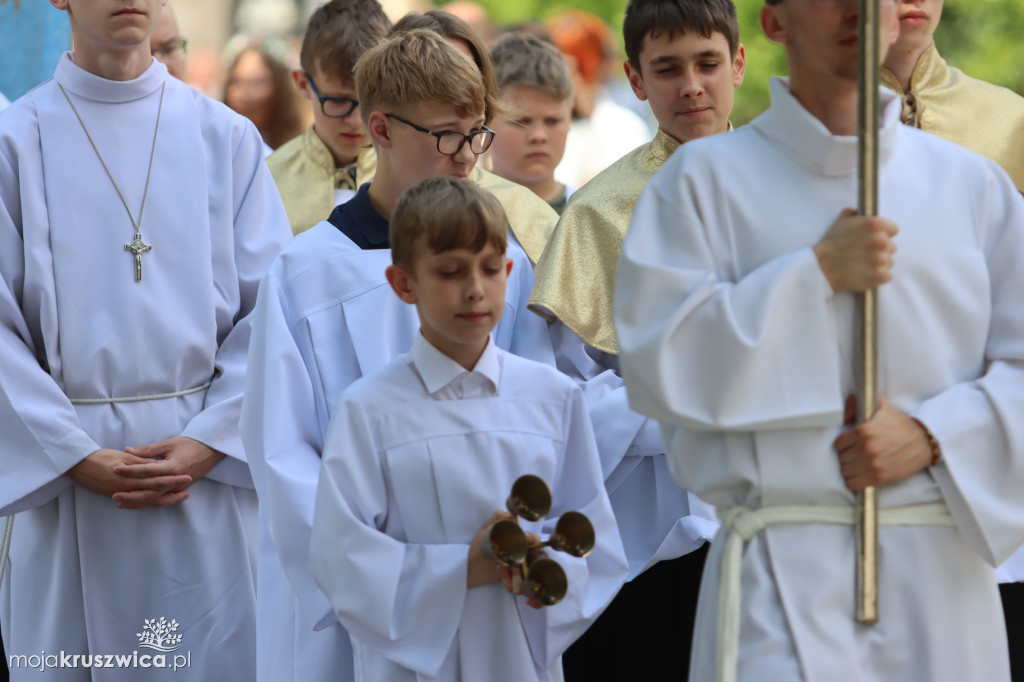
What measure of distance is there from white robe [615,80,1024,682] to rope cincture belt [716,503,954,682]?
2 centimetres

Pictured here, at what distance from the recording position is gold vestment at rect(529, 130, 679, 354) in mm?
3854

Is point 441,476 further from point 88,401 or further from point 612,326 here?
point 88,401

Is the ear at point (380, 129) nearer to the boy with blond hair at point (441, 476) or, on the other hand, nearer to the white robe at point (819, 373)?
the boy with blond hair at point (441, 476)

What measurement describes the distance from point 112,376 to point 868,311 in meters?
2.40

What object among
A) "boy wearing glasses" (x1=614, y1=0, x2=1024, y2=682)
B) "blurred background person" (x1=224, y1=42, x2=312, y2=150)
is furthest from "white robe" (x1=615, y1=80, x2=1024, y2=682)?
"blurred background person" (x1=224, y1=42, x2=312, y2=150)

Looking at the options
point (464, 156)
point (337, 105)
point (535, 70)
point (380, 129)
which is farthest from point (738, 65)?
point (337, 105)

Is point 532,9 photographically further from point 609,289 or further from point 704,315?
point 704,315

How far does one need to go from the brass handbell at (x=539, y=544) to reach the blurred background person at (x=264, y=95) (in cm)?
461

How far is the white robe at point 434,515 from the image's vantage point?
2.96 m

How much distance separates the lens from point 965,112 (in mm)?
4047

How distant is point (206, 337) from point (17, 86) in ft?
7.25

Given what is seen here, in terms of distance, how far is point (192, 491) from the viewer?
13.6ft

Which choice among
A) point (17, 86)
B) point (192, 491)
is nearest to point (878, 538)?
point (192, 491)

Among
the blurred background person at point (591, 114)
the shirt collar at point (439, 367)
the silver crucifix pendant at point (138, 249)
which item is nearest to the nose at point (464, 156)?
the shirt collar at point (439, 367)
